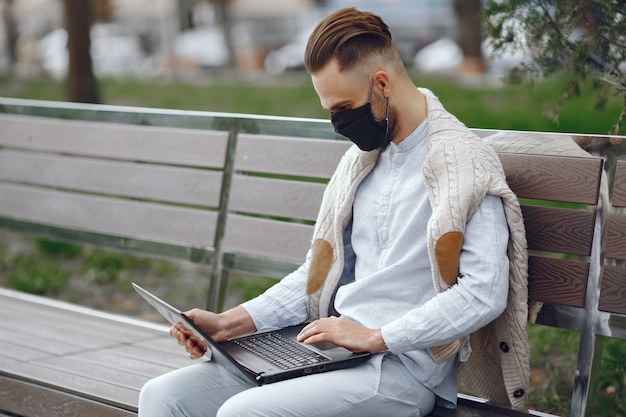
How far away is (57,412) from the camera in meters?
3.20

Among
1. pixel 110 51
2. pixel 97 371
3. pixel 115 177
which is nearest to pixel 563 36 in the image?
pixel 97 371

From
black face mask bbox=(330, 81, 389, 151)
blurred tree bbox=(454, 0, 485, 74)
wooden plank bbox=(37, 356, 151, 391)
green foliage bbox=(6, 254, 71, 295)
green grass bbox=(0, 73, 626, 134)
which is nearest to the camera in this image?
black face mask bbox=(330, 81, 389, 151)

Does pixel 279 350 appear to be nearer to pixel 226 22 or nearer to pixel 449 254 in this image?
pixel 449 254

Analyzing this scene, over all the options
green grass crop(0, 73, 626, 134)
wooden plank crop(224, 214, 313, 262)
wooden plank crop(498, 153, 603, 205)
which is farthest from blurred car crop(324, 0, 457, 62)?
wooden plank crop(498, 153, 603, 205)

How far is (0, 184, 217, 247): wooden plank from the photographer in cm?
409

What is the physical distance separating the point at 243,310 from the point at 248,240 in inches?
39.4

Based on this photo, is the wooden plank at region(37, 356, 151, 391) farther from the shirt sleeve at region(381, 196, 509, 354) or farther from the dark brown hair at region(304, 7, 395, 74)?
the dark brown hair at region(304, 7, 395, 74)

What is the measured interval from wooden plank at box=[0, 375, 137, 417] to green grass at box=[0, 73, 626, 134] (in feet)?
10.4

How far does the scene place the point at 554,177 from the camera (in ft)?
9.51

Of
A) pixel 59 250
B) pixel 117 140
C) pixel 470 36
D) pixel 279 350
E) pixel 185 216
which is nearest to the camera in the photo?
pixel 279 350

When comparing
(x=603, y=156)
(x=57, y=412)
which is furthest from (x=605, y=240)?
(x=57, y=412)

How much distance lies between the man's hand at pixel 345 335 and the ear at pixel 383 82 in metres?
0.61

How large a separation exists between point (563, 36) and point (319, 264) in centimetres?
122

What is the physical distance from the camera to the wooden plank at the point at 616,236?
281cm
